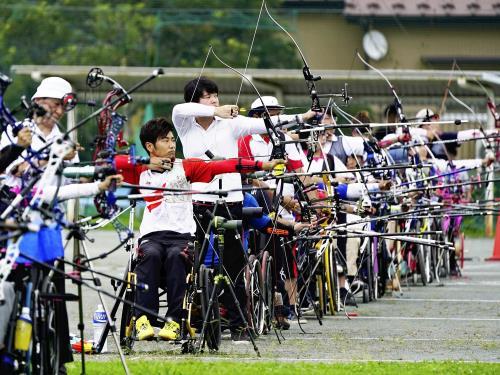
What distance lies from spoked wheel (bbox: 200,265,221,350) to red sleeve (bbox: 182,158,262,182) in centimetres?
70

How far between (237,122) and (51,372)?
410cm

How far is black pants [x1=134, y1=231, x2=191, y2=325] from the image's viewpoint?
13.4 m

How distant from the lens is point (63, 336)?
11.1 metres

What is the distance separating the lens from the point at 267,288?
1479cm

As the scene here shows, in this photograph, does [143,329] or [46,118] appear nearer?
[46,118]

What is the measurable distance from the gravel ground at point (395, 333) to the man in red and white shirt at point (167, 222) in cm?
37

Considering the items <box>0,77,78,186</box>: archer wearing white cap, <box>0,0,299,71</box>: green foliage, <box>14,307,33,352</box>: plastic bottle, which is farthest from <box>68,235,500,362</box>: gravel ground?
<box>0,0,299,71</box>: green foliage

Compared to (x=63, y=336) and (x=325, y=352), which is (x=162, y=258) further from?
(x=63, y=336)

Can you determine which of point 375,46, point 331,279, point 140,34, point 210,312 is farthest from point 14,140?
point 375,46

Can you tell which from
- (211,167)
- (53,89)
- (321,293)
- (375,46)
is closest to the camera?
(53,89)

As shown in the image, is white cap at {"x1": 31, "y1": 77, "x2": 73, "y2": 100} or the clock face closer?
white cap at {"x1": 31, "y1": 77, "x2": 73, "y2": 100}

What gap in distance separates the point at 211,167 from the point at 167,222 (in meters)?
0.73

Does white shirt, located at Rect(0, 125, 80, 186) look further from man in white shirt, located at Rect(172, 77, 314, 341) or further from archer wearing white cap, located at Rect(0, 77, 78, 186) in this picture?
man in white shirt, located at Rect(172, 77, 314, 341)

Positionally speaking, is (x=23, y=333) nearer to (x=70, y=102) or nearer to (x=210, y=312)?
(x=70, y=102)
